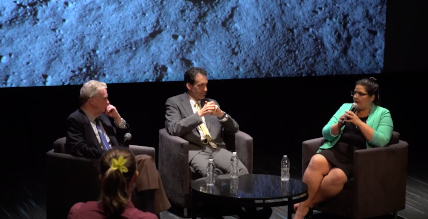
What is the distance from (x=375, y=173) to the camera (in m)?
4.64

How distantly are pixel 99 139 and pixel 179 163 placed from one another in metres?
0.64

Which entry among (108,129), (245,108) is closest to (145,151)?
(108,129)

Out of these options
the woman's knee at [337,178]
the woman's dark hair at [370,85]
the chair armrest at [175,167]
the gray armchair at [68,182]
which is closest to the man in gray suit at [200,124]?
the chair armrest at [175,167]

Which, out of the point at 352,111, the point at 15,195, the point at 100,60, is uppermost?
the point at 100,60

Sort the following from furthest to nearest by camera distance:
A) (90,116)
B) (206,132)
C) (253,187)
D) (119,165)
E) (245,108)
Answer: (245,108) < (206,132) < (90,116) < (253,187) < (119,165)

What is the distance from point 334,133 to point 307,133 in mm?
2826

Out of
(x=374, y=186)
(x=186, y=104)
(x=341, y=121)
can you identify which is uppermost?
(x=186, y=104)

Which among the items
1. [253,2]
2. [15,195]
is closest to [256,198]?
[15,195]

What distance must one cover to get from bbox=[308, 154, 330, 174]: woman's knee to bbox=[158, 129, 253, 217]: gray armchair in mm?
502

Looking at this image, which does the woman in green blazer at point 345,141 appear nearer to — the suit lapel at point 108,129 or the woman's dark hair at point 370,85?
the woman's dark hair at point 370,85

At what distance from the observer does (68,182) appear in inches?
166

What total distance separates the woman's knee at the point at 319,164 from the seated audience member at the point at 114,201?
228 cm

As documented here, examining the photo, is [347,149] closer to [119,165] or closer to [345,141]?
[345,141]

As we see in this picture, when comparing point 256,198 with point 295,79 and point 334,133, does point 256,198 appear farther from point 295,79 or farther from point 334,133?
point 295,79
